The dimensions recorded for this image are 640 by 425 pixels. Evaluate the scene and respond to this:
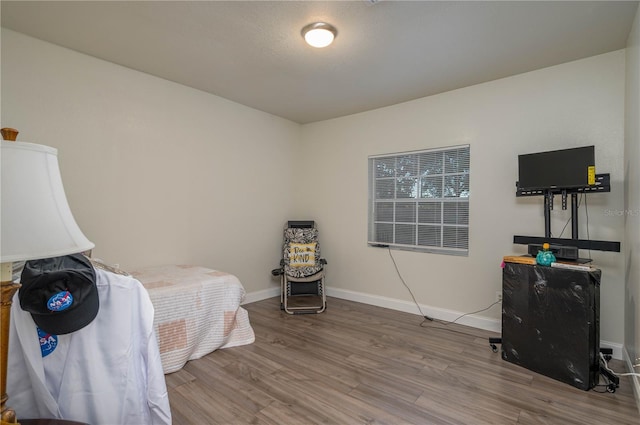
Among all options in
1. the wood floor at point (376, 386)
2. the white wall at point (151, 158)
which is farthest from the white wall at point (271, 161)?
the wood floor at point (376, 386)

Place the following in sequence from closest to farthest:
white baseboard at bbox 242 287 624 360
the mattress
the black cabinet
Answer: the black cabinet → the mattress → white baseboard at bbox 242 287 624 360

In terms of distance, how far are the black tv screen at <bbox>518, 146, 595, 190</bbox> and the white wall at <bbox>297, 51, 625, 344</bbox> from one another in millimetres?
386

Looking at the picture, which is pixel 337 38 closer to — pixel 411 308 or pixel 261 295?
pixel 411 308

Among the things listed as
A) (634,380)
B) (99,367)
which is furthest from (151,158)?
(634,380)

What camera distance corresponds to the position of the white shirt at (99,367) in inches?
43.9

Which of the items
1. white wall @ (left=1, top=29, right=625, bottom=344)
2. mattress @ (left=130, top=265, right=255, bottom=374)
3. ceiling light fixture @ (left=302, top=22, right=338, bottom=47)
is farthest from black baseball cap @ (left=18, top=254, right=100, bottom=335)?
ceiling light fixture @ (left=302, top=22, right=338, bottom=47)

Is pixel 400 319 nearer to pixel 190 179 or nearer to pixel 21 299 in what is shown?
pixel 190 179

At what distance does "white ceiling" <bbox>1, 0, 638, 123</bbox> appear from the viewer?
2080mm

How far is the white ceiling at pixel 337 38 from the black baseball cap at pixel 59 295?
6.05 ft

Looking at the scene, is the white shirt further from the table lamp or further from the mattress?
the mattress

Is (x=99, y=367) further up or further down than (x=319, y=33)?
further down

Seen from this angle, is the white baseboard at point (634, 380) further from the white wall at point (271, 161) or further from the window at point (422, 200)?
the window at point (422, 200)

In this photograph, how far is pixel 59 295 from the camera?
1062 millimetres

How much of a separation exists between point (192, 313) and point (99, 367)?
4.20 ft
